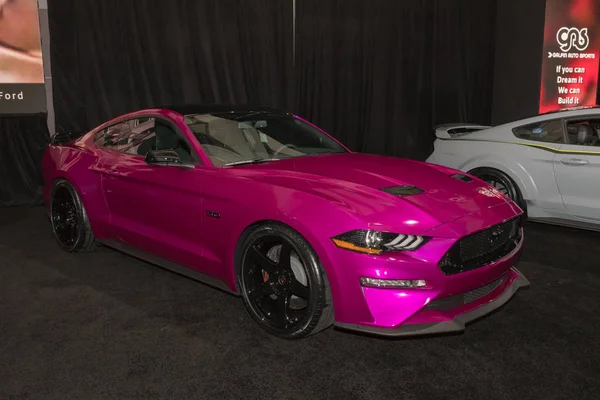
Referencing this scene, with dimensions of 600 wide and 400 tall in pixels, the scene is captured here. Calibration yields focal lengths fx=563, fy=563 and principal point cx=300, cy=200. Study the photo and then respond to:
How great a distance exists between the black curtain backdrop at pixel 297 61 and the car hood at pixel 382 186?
4.04 metres

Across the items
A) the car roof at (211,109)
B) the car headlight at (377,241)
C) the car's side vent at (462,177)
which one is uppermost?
the car roof at (211,109)

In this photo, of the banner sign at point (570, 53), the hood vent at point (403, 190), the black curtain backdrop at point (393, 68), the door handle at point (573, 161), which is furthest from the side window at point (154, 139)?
the banner sign at point (570, 53)

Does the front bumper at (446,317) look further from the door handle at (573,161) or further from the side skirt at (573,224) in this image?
the door handle at (573,161)

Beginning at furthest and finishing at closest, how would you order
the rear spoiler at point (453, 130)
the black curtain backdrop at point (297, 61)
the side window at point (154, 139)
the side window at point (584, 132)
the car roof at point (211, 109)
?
the black curtain backdrop at point (297, 61) → the rear spoiler at point (453, 130) → the side window at point (584, 132) → the car roof at point (211, 109) → the side window at point (154, 139)

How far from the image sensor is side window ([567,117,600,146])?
498cm

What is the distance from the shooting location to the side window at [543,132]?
5.16 m

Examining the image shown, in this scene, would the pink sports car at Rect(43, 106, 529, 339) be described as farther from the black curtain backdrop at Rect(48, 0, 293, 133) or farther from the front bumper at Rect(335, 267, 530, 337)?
the black curtain backdrop at Rect(48, 0, 293, 133)

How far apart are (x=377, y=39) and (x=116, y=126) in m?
5.06

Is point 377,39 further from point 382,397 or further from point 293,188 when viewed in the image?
point 382,397

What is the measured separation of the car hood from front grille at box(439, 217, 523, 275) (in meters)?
0.13

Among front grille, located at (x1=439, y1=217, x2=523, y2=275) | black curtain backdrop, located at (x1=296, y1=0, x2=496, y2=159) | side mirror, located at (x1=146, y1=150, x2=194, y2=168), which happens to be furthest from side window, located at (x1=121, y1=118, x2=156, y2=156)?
black curtain backdrop, located at (x1=296, y1=0, x2=496, y2=159)

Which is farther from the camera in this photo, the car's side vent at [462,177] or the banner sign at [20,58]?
the banner sign at [20,58]

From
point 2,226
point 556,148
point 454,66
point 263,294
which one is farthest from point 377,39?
point 263,294

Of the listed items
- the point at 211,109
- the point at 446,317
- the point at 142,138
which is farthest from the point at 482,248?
the point at 142,138
